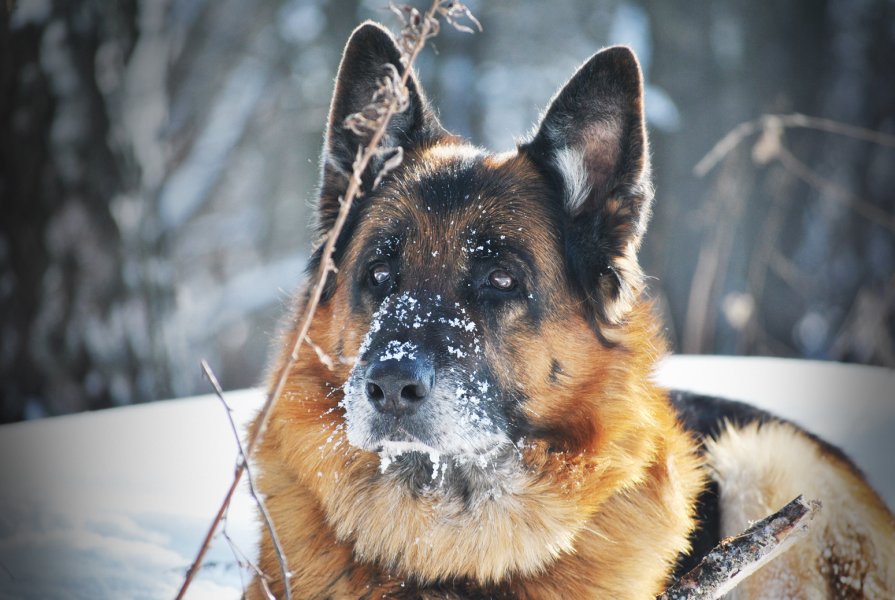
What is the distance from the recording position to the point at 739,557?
1.81 m

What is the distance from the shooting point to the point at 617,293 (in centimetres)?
241

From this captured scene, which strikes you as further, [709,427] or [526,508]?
[709,427]

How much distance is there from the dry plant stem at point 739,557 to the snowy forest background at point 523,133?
202 centimetres

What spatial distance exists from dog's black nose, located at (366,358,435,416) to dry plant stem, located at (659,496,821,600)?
768 millimetres

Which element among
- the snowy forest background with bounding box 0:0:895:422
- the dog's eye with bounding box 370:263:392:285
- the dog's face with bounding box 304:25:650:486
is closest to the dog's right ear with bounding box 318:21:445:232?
the dog's face with bounding box 304:25:650:486

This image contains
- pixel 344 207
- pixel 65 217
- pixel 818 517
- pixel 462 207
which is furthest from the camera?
pixel 65 217

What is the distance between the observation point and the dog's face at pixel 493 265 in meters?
2.10

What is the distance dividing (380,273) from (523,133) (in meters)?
1.05

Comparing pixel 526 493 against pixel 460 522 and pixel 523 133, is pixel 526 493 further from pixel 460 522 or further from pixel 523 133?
pixel 523 133

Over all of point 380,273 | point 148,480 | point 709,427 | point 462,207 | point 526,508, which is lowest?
point 148,480

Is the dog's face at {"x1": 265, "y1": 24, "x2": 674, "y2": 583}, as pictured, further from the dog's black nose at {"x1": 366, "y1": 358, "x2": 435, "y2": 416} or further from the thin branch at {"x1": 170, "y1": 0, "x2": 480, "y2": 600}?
the thin branch at {"x1": 170, "y1": 0, "x2": 480, "y2": 600}

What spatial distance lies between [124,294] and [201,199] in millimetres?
5021

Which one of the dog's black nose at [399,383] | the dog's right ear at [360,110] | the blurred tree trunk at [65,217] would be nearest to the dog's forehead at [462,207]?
the dog's right ear at [360,110]

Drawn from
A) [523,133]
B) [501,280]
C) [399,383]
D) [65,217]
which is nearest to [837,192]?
[523,133]
